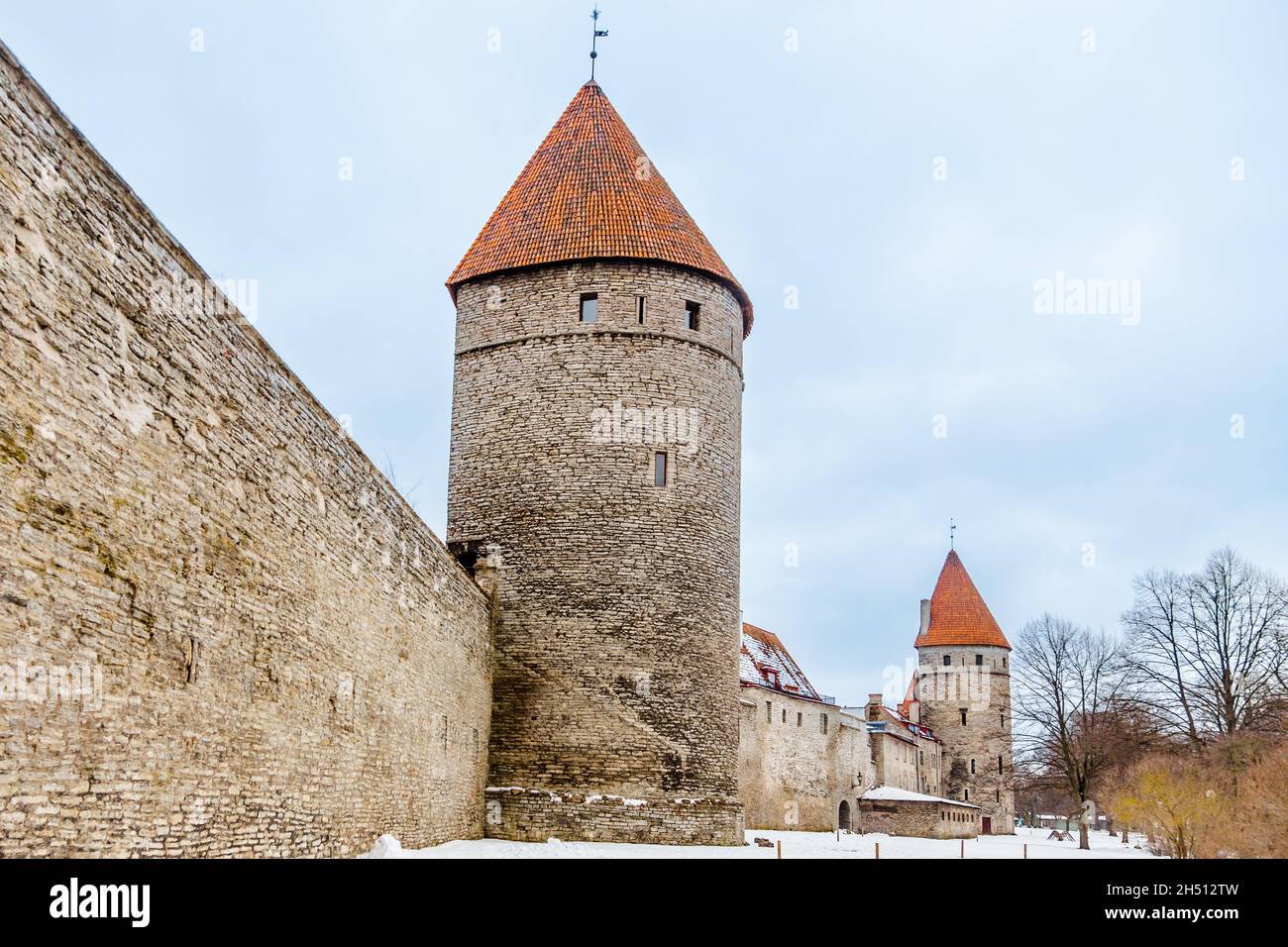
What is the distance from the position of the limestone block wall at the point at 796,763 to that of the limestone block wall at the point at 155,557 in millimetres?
19947

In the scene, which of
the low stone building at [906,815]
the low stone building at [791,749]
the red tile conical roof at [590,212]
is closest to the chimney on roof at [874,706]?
the low stone building at [791,749]

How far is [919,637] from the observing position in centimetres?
5194

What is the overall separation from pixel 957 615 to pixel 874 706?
6.90m

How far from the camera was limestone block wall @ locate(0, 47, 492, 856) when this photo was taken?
246 inches

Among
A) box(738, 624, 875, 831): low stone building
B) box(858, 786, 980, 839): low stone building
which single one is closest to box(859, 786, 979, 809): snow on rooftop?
box(858, 786, 980, 839): low stone building

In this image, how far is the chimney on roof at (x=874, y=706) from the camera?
1801 inches

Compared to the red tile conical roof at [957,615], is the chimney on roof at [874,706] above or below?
below

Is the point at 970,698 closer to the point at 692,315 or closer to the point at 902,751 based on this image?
the point at 902,751

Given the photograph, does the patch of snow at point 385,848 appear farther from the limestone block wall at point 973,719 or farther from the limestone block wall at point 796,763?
the limestone block wall at point 973,719

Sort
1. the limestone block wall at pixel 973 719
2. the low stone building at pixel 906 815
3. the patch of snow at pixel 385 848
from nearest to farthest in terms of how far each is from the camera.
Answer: the patch of snow at pixel 385 848, the low stone building at pixel 906 815, the limestone block wall at pixel 973 719

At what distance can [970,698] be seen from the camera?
49.8m

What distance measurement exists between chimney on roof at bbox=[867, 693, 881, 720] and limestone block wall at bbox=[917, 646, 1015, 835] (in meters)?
4.70

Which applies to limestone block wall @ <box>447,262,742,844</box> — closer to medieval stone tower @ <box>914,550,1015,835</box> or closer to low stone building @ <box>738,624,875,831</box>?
low stone building @ <box>738,624,875,831</box>
